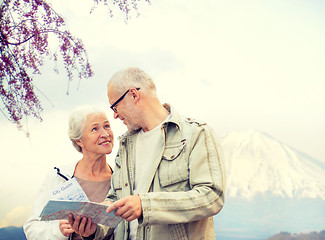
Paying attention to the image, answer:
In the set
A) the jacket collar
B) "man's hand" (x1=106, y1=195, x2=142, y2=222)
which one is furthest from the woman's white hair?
"man's hand" (x1=106, y1=195, x2=142, y2=222)

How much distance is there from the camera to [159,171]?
1308 millimetres

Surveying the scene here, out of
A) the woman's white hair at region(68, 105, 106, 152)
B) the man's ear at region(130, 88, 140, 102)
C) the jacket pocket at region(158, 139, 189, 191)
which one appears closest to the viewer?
the jacket pocket at region(158, 139, 189, 191)

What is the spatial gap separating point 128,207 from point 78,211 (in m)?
0.21

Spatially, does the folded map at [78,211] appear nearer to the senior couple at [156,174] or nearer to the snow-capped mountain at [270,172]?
the senior couple at [156,174]

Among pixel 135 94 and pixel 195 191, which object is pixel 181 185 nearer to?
pixel 195 191

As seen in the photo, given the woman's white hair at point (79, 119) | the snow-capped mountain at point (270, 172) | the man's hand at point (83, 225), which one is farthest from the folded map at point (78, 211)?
the snow-capped mountain at point (270, 172)

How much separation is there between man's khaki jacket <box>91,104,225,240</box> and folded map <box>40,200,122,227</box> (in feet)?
0.40

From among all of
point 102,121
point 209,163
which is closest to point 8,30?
point 102,121

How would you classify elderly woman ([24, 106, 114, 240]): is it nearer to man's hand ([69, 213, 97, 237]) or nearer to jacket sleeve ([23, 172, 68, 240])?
jacket sleeve ([23, 172, 68, 240])

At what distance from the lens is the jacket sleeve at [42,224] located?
1697mm

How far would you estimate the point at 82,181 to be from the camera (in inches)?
69.6

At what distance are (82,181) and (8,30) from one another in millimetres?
1818

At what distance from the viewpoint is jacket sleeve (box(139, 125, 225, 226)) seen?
3.72ft

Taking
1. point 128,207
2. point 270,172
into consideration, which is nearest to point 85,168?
point 128,207
